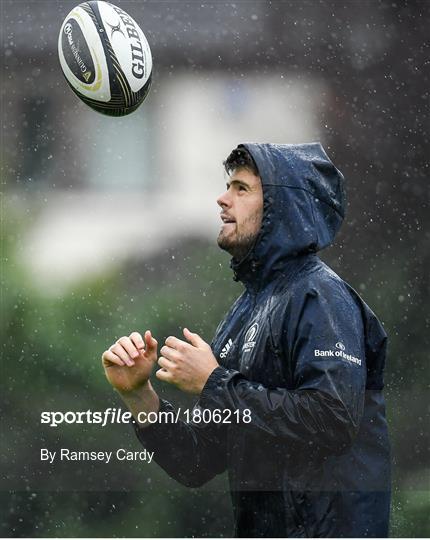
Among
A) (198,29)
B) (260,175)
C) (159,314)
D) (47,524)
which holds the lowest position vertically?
(47,524)

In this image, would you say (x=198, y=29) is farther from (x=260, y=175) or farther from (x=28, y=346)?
(x=28, y=346)

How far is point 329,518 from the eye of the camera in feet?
10.7

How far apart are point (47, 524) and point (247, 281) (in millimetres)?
1307

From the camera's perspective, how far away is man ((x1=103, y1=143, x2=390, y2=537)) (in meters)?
3.25

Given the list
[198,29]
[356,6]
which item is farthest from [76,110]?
[356,6]

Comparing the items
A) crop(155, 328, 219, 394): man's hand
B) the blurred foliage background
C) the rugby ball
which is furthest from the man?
the blurred foliage background

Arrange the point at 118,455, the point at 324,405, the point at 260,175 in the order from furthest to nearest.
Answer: the point at 118,455 < the point at 260,175 < the point at 324,405

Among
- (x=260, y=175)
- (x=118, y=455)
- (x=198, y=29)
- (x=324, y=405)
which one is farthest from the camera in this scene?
(x=198, y=29)

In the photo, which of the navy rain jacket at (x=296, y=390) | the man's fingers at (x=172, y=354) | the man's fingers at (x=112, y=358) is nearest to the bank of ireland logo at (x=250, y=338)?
the navy rain jacket at (x=296, y=390)

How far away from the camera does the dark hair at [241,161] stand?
11.4 ft

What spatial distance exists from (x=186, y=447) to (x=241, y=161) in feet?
2.90

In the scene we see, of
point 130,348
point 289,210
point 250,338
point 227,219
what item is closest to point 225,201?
point 227,219

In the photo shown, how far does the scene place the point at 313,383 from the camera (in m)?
3.20

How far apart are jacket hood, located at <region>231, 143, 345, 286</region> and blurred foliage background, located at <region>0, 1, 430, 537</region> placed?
72 centimetres
